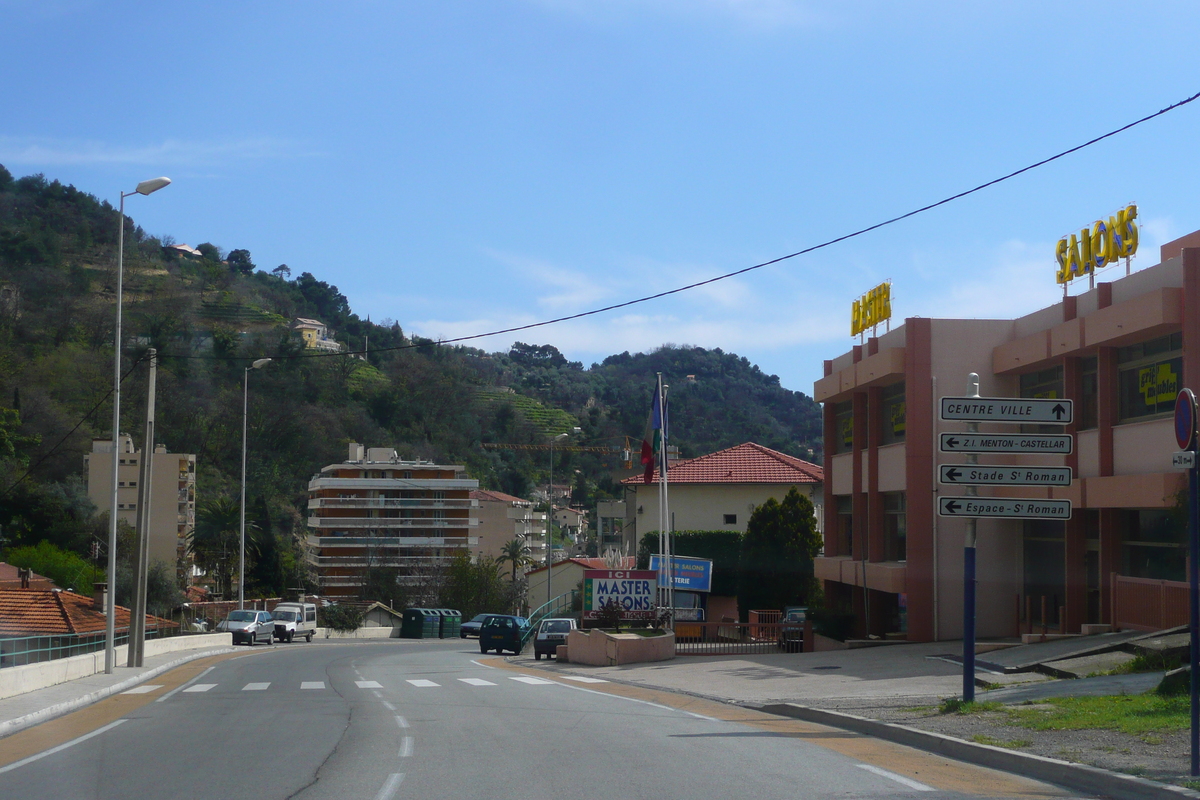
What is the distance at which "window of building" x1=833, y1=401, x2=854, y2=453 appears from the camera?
35.6 meters

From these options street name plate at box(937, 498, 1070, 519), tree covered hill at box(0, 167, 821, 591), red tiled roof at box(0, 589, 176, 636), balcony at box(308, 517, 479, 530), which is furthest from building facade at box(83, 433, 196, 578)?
street name plate at box(937, 498, 1070, 519)

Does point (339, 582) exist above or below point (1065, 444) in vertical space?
below

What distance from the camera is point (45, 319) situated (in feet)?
347

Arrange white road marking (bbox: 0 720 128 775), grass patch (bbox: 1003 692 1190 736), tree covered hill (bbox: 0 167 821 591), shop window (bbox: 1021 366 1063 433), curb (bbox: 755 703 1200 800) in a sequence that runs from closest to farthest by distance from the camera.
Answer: curb (bbox: 755 703 1200 800), white road marking (bbox: 0 720 128 775), grass patch (bbox: 1003 692 1190 736), shop window (bbox: 1021 366 1063 433), tree covered hill (bbox: 0 167 821 591)

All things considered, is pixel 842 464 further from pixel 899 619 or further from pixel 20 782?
pixel 20 782

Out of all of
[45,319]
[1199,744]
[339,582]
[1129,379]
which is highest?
[45,319]

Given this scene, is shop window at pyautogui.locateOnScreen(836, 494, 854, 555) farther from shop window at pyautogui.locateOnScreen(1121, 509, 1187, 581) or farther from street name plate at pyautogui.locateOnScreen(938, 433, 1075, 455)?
street name plate at pyautogui.locateOnScreen(938, 433, 1075, 455)

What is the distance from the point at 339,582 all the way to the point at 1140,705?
96.3 metres

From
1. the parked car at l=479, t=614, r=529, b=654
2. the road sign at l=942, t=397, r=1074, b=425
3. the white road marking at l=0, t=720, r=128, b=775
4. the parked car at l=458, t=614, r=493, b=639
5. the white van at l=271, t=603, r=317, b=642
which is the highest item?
the road sign at l=942, t=397, r=1074, b=425

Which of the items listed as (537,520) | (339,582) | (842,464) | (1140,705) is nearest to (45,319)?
(339,582)

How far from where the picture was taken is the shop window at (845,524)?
117 ft

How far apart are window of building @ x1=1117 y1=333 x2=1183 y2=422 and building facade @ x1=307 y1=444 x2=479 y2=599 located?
83397 millimetres

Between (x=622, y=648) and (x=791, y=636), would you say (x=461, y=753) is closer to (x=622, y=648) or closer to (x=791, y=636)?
(x=622, y=648)

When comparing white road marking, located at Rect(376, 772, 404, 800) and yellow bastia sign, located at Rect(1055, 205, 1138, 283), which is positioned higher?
yellow bastia sign, located at Rect(1055, 205, 1138, 283)
